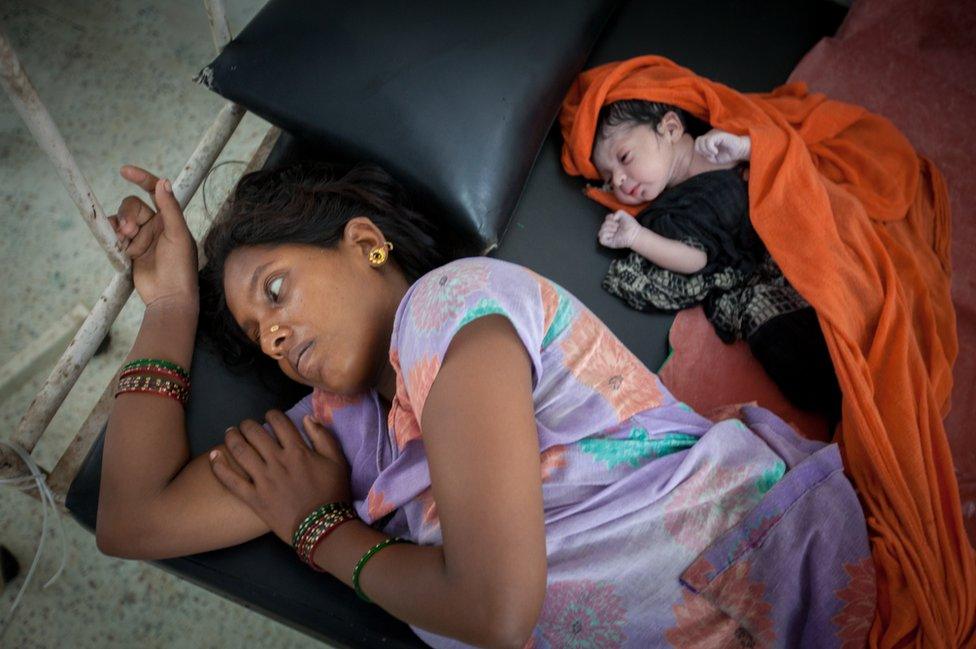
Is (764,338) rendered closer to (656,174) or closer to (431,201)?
(656,174)

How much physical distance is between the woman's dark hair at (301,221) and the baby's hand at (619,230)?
31 cm

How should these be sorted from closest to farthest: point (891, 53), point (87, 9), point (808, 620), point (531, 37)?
1. point (808, 620)
2. point (531, 37)
3. point (891, 53)
4. point (87, 9)

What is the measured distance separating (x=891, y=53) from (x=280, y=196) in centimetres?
130

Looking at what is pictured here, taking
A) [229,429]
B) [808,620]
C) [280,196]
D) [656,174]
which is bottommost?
[808,620]

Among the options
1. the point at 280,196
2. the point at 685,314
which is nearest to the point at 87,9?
the point at 280,196

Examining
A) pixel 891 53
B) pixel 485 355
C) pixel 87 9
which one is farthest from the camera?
pixel 87 9

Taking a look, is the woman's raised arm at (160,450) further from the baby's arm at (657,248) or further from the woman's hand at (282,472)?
the baby's arm at (657,248)

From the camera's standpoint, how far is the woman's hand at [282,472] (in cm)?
95

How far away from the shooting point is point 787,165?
1267mm

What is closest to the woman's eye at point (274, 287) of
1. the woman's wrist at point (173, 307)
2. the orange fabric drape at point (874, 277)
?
the woman's wrist at point (173, 307)

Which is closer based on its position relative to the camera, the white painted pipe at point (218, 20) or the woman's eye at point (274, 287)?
the woman's eye at point (274, 287)

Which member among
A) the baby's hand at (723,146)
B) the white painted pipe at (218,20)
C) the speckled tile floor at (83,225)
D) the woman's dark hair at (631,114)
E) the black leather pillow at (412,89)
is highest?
the white painted pipe at (218,20)

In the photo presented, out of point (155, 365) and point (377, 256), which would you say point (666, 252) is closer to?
point (377, 256)

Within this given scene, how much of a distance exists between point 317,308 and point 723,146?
82 cm
